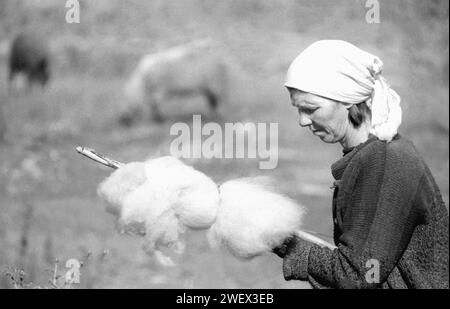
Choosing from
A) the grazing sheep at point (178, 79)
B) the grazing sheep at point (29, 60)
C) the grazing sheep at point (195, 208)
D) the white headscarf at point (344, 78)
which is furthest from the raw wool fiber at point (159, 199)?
the grazing sheep at point (29, 60)

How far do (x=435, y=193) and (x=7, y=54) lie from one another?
7894 mm

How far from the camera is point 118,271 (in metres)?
5.14

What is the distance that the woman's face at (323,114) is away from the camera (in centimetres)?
188

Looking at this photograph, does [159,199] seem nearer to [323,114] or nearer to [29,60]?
[323,114]

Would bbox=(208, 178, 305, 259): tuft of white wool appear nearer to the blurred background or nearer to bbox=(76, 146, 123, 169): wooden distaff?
bbox=(76, 146, 123, 169): wooden distaff

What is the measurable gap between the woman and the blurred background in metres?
4.56

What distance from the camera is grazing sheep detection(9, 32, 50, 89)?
340 inches

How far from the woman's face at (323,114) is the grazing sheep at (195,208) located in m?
0.27

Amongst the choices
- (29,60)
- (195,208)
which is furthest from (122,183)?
(29,60)

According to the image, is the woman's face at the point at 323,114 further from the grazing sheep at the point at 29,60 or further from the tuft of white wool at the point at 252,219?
the grazing sheep at the point at 29,60

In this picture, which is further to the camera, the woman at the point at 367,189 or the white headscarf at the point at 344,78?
the white headscarf at the point at 344,78

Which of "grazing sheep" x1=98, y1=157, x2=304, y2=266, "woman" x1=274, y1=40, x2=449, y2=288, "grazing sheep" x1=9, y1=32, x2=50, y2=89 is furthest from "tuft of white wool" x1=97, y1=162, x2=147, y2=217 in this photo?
"grazing sheep" x1=9, y1=32, x2=50, y2=89

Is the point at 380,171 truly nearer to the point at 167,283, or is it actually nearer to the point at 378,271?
the point at 378,271

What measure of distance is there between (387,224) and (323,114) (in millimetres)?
361
